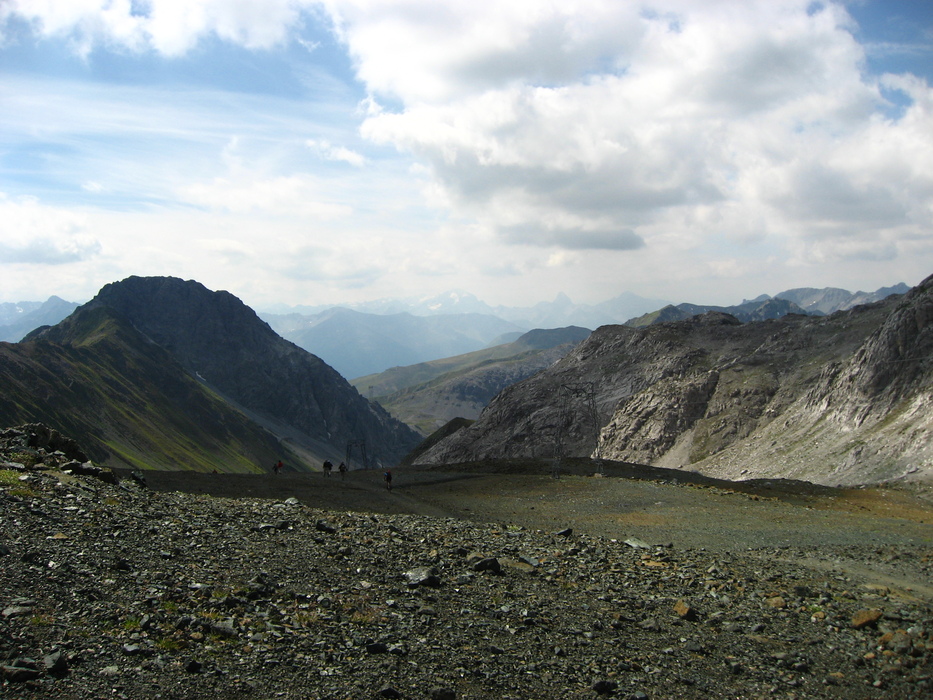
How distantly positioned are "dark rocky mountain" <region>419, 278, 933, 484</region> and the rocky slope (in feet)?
141

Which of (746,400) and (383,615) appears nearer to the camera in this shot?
(383,615)

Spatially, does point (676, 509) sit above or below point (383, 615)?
below

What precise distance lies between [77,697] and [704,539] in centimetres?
2371

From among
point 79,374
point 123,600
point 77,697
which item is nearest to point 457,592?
point 123,600

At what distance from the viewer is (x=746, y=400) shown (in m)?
91.6

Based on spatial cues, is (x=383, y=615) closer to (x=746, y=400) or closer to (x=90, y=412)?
(x=746, y=400)

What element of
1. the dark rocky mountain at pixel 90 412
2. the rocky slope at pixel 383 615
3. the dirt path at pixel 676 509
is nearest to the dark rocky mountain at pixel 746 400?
the dirt path at pixel 676 509

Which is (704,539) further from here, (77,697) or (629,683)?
(77,697)

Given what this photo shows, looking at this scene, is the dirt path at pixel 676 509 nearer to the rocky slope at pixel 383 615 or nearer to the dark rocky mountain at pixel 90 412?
the rocky slope at pixel 383 615

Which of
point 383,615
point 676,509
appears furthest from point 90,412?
point 383,615

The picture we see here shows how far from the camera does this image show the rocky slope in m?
10.7

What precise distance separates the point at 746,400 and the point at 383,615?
89.1 metres

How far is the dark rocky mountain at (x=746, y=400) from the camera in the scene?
6500 cm

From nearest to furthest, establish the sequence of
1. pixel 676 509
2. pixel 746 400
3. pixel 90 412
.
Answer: pixel 676 509 → pixel 746 400 → pixel 90 412
